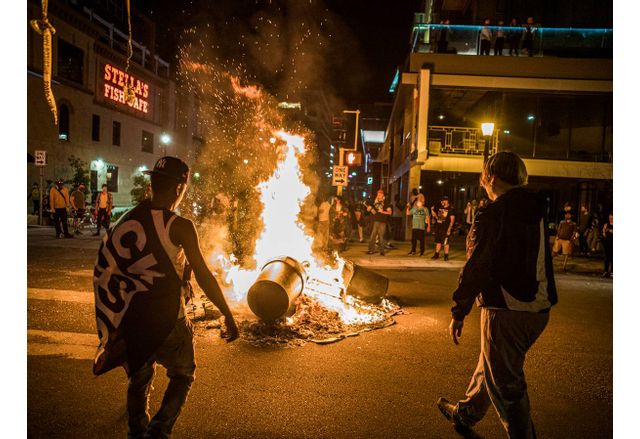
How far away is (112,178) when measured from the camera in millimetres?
28000

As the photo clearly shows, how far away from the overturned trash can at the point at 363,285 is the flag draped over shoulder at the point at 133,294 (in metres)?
4.87

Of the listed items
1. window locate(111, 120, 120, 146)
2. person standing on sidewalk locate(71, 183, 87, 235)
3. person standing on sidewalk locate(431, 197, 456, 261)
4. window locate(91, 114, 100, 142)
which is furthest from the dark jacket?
window locate(111, 120, 120, 146)

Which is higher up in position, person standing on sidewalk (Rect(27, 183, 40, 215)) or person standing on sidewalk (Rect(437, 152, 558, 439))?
person standing on sidewalk (Rect(27, 183, 40, 215))

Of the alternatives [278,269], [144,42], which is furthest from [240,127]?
[278,269]

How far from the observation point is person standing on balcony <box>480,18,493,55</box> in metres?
17.2

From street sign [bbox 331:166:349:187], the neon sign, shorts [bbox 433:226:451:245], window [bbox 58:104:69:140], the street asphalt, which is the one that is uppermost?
the neon sign

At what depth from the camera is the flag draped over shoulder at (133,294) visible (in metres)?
2.54

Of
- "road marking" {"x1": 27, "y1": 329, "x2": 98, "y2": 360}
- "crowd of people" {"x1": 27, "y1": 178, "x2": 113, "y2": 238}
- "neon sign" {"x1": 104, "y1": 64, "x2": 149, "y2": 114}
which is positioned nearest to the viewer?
"road marking" {"x1": 27, "y1": 329, "x2": 98, "y2": 360}

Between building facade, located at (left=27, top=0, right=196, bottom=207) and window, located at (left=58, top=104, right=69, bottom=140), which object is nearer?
building facade, located at (left=27, top=0, right=196, bottom=207)

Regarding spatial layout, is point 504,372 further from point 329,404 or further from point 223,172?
point 223,172

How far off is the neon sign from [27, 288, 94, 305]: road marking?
1985 centimetres

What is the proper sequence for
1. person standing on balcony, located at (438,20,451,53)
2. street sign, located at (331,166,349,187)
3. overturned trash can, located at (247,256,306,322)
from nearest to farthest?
1. overturned trash can, located at (247,256,306,322)
2. street sign, located at (331,166,349,187)
3. person standing on balcony, located at (438,20,451,53)

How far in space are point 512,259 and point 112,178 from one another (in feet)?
96.2

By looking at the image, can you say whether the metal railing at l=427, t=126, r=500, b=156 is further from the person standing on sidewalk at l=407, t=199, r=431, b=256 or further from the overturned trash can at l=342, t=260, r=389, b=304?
the overturned trash can at l=342, t=260, r=389, b=304
